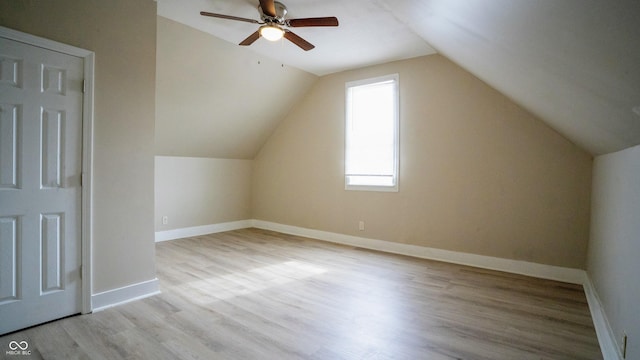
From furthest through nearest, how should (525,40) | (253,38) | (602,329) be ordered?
(253,38)
(602,329)
(525,40)

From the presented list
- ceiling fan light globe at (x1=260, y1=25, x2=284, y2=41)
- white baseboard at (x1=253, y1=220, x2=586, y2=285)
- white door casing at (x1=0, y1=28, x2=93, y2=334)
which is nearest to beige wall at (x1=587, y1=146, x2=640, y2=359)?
white baseboard at (x1=253, y1=220, x2=586, y2=285)

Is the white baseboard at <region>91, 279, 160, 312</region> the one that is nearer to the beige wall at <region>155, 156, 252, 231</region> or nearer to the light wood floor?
the light wood floor

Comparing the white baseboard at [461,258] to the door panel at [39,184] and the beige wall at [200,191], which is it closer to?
the beige wall at [200,191]

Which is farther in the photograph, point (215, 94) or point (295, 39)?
point (215, 94)

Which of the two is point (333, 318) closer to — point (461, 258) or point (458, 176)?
point (461, 258)

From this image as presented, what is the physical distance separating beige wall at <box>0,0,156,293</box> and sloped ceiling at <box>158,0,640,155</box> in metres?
0.70

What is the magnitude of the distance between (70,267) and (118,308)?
0.51m

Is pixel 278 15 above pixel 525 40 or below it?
above

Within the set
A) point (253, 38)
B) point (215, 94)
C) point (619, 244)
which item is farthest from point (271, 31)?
point (619, 244)

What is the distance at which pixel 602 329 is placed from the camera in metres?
2.25

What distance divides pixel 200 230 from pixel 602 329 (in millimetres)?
5580

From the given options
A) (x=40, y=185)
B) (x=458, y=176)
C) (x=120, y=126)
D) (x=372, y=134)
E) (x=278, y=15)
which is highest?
(x=278, y=15)

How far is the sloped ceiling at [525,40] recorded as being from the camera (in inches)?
43.1

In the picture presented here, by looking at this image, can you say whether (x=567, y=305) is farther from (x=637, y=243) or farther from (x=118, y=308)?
(x=118, y=308)
